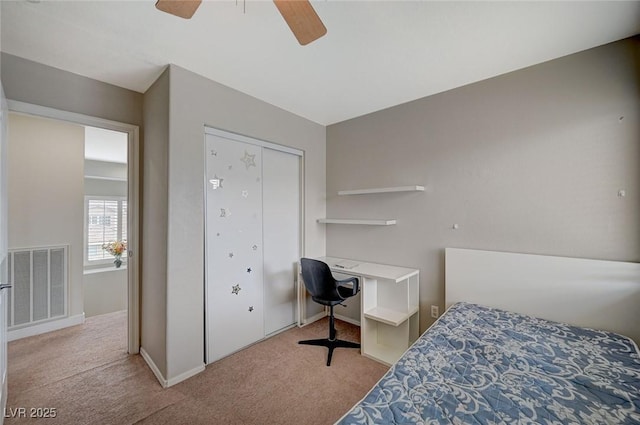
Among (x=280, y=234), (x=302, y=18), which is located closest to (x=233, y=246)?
(x=280, y=234)

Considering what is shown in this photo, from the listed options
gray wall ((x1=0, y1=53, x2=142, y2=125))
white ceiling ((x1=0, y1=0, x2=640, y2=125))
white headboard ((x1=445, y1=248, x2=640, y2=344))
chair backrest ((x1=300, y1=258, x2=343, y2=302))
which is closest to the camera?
white ceiling ((x1=0, y1=0, x2=640, y2=125))

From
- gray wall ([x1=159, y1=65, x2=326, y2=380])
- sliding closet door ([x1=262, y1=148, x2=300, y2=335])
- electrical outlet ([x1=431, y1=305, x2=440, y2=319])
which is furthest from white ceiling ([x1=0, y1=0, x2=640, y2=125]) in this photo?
electrical outlet ([x1=431, y1=305, x2=440, y2=319])

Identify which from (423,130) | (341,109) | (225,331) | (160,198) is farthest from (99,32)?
(423,130)

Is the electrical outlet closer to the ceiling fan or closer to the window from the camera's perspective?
the ceiling fan

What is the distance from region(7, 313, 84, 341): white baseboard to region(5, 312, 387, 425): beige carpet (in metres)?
0.14

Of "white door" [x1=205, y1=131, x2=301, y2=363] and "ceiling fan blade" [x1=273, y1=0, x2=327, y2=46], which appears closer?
"ceiling fan blade" [x1=273, y1=0, x2=327, y2=46]

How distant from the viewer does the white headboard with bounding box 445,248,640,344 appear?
1664 millimetres

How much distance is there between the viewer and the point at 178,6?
119cm

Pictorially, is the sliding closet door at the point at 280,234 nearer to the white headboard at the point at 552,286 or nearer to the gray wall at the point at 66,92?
the gray wall at the point at 66,92

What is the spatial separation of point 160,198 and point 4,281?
41.0 inches

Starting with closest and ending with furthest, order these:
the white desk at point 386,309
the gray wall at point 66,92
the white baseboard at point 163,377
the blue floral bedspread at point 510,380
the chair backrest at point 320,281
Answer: the blue floral bedspread at point 510,380 → the gray wall at point 66,92 → the white baseboard at point 163,377 → the chair backrest at point 320,281 → the white desk at point 386,309

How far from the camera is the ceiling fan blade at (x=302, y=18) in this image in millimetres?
1164

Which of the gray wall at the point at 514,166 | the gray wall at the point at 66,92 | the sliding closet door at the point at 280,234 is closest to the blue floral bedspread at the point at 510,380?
the gray wall at the point at 514,166

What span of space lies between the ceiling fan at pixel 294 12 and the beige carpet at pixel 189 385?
7.72 feet
